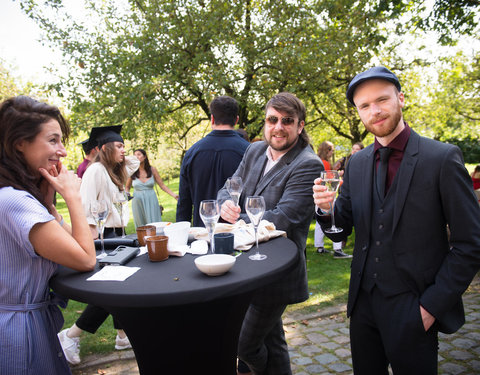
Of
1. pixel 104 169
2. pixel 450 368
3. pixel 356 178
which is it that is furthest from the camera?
pixel 104 169

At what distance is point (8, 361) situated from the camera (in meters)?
1.85

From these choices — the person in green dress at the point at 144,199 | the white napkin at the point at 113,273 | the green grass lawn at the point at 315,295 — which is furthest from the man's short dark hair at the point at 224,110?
the person in green dress at the point at 144,199

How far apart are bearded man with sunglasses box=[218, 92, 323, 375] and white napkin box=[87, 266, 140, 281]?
34.4 inches

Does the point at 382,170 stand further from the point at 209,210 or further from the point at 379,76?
the point at 209,210

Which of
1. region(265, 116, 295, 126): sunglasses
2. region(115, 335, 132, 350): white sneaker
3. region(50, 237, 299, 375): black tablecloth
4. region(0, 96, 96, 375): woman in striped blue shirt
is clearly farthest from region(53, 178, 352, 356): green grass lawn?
region(265, 116, 295, 126): sunglasses

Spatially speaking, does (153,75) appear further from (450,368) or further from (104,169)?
(450,368)

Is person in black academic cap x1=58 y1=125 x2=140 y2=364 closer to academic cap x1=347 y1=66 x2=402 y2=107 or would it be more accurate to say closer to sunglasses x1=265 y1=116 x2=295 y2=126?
sunglasses x1=265 y1=116 x2=295 y2=126

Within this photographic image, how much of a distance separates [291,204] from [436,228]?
3.35 ft

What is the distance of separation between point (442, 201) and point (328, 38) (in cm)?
798

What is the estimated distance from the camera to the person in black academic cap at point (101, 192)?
12.0ft

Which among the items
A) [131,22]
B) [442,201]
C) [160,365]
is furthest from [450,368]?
[131,22]

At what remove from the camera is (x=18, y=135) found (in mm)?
1967

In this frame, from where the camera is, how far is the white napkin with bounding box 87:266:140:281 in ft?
5.98

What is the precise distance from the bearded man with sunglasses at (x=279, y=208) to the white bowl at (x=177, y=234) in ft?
1.07
